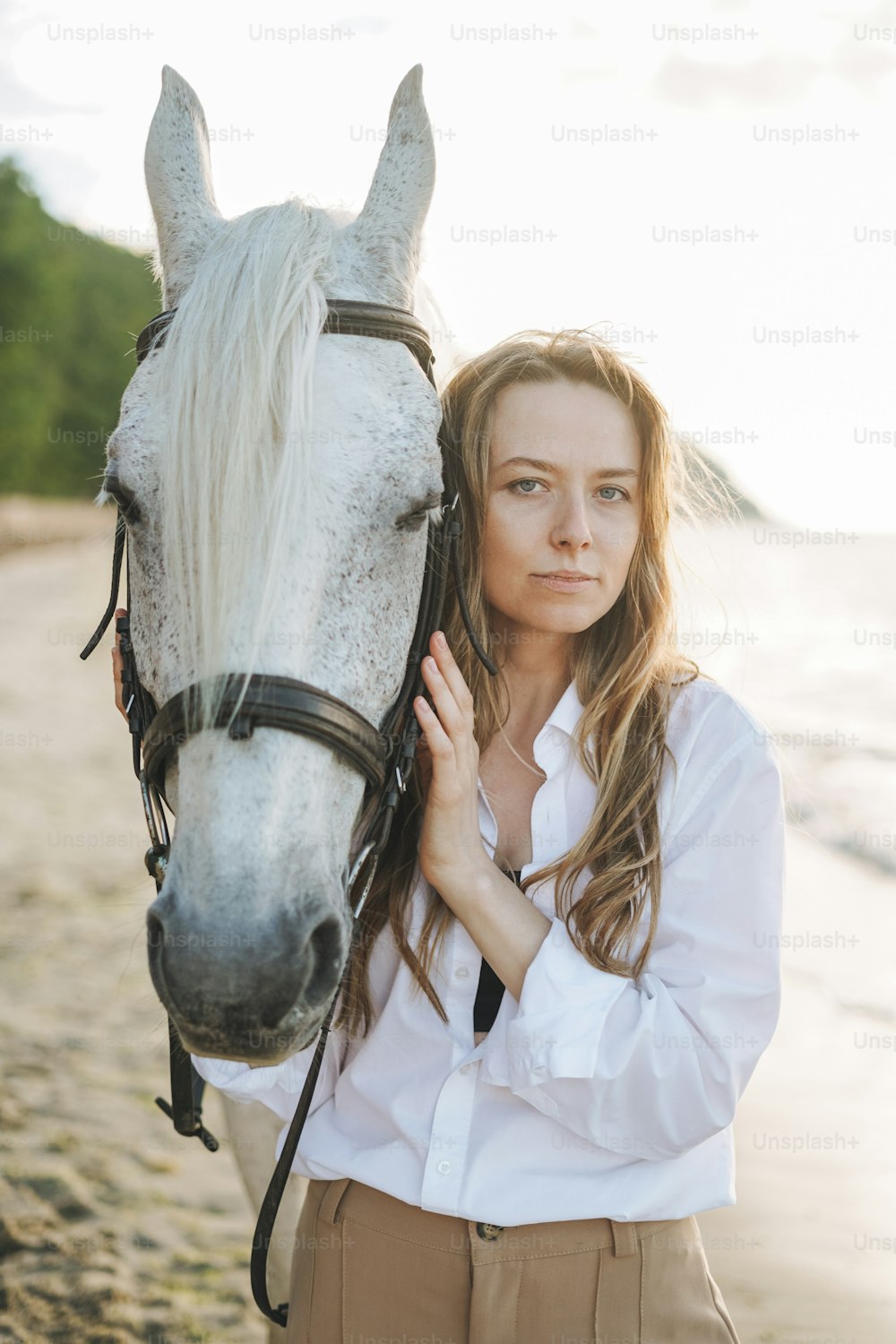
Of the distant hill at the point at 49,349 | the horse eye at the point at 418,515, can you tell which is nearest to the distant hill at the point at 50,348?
the distant hill at the point at 49,349

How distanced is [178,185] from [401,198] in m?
0.49

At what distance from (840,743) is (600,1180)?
48.8 ft

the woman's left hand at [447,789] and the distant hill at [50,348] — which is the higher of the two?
the distant hill at [50,348]

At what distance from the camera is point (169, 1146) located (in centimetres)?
454

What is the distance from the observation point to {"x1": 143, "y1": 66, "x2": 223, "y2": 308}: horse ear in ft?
7.11

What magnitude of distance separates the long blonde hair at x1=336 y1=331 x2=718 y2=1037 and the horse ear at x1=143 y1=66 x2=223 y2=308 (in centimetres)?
63

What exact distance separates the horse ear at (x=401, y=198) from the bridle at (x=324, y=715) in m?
0.16

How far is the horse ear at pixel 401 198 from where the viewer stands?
214 centimetres

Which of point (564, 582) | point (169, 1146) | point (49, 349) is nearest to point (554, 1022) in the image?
point (564, 582)

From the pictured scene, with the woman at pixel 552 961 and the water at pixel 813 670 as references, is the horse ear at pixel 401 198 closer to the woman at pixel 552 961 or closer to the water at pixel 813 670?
the woman at pixel 552 961

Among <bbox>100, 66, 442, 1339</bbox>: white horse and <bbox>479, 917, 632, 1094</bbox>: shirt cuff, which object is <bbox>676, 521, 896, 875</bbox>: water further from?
<bbox>100, 66, 442, 1339</bbox>: white horse

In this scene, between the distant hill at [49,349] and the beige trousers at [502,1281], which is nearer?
the beige trousers at [502,1281]

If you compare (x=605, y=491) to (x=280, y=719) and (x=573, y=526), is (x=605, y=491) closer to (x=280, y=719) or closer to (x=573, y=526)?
(x=573, y=526)

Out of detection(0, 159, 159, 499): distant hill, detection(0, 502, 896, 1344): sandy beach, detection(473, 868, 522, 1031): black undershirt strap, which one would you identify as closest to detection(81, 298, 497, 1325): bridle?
detection(473, 868, 522, 1031): black undershirt strap
